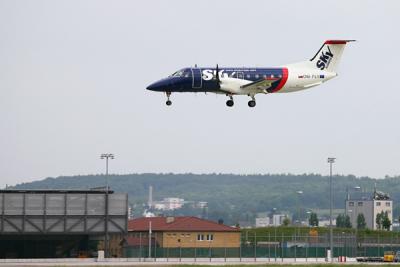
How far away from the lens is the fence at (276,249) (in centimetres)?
11750

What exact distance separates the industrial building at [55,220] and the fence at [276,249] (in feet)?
21.3

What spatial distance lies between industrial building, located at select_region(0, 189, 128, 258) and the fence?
648 centimetres

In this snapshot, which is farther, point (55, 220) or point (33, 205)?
point (33, 205)

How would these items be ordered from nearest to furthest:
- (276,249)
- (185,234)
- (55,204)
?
1. (55,204)
2. (276,249)
3. (185,234)

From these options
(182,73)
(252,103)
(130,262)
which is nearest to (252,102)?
(252,103)

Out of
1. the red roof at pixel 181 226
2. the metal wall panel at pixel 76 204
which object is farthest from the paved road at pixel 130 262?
the red roof at pixel 181 226

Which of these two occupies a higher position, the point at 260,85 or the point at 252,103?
the point at 260,85

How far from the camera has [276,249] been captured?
121500mm

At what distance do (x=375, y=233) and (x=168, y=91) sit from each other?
87.8m

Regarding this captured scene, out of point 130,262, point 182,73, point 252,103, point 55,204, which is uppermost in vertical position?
point 182,73

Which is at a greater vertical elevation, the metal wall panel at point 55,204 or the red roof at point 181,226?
the metal wall panel at point 55,204

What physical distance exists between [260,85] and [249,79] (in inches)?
49.4

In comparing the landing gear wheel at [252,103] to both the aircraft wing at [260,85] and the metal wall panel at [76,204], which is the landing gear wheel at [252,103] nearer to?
the aircraft wing at [260,85]

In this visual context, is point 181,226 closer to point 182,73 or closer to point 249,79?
point 249,79
